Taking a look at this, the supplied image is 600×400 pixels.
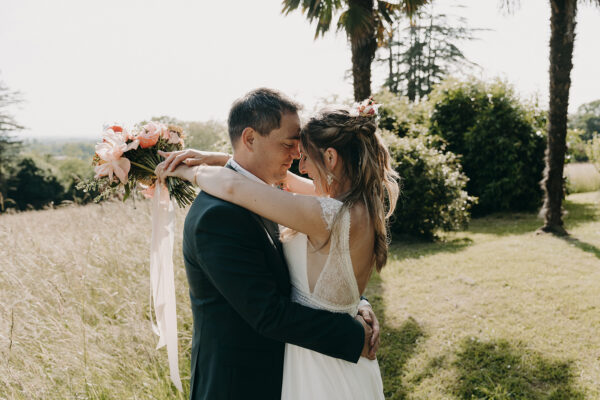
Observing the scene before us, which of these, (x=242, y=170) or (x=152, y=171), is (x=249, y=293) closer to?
(x=242, y=170)

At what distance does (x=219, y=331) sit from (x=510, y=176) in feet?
42.7

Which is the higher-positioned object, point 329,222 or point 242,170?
point 242,170

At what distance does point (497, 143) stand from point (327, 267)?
498 inches

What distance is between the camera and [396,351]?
190 inches

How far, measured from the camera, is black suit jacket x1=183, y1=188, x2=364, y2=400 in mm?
1705

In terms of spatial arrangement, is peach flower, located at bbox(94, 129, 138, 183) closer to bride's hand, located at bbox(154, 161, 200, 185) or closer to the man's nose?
bride's hand, located at bbox(154, 161, 200, 185)

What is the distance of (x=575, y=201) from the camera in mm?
13422

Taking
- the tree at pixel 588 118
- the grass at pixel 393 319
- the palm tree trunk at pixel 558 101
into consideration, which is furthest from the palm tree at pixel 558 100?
the tree at pixel 588 118

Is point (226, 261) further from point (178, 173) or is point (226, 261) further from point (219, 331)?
point (178, 173)

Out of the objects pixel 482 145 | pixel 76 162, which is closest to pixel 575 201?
pixel 482 145

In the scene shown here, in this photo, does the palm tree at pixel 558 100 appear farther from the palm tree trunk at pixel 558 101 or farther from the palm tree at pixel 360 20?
the palm tree at pixel 360 20

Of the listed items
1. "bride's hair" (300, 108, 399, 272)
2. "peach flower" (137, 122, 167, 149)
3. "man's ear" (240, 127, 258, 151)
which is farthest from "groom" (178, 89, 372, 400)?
"peach flower" (137, 122, 167, 149)

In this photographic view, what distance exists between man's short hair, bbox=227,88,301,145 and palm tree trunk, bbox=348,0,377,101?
723cm

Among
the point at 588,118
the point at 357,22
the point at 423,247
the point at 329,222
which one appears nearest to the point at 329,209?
the point at 329,222
